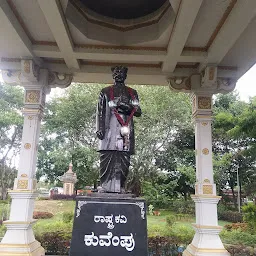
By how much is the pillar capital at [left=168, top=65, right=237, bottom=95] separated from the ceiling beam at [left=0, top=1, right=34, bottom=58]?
268 cm

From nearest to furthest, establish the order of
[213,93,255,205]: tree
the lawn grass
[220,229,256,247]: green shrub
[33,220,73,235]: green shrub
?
[220,229,256,247]: green shrub
[33,220,73,235]: green shrub
the lawn grass
[213,93,255,205]: tree

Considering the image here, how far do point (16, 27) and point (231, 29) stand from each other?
3.12m

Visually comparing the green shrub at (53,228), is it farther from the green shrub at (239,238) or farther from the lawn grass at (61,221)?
the green shrub at (239,238)

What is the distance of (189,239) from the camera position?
6262 millimetres

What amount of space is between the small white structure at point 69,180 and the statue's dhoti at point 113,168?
30.2 ft

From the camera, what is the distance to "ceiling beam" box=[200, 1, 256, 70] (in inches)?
141

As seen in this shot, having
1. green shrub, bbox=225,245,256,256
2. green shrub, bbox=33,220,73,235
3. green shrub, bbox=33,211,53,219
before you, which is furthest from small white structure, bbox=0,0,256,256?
green shrub, bbox=33,211,53,219

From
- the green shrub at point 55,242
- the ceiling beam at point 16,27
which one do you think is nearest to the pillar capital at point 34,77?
the ceiling beam at point 16,27

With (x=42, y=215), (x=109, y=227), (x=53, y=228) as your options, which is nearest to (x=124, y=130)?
(x=109, y=227)

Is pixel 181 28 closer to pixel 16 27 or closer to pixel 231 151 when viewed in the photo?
pixel 16 27

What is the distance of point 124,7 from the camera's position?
185 inches

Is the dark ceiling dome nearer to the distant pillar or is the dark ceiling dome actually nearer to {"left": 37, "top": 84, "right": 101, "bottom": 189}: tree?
the distant pillar

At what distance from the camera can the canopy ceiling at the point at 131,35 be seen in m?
3.87

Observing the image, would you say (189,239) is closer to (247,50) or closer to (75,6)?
(247,50)
